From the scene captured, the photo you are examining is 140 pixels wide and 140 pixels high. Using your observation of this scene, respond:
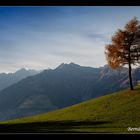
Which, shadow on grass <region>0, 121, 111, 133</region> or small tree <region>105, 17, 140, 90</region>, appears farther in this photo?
small tree <region>105, 17, 140, 90</region>

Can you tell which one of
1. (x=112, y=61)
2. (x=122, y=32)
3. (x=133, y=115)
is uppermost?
(x=122, y=32)

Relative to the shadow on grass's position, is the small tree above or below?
above

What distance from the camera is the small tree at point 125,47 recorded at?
5256 cm

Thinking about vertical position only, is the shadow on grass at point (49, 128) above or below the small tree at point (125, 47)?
below

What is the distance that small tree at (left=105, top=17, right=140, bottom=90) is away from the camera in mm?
52562

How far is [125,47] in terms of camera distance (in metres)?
53.4

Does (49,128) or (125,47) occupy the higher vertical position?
(125,47)

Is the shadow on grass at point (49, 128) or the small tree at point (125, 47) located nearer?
the shadow on grass at point (49, 128)

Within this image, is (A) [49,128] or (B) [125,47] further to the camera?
(B) [125,47]
